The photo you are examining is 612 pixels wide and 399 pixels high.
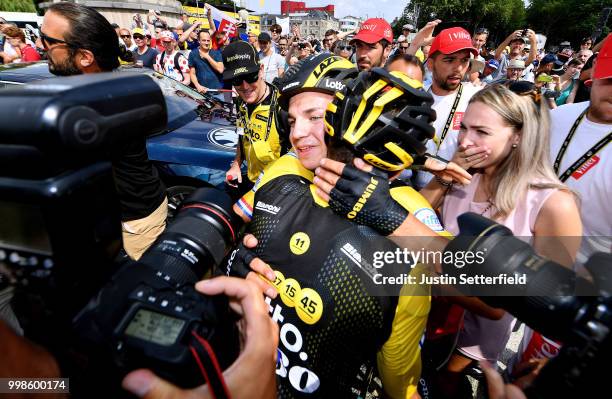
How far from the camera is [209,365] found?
2.50 feet

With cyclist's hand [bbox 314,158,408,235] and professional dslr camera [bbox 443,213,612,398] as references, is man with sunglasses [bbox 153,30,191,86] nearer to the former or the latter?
cyclist's hand [bbox 314,158,408,235]

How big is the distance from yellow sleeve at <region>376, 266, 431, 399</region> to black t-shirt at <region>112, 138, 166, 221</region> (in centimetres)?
179

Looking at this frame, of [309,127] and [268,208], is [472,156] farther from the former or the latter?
[268,208]

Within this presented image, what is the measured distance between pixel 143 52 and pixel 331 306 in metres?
9.98

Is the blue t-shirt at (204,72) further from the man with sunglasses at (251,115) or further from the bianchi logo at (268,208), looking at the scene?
the bianchi logo at (268,208)

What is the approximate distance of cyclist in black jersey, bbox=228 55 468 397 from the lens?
1.26 metres

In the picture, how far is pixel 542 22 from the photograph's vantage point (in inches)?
2263

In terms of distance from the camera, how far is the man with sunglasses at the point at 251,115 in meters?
3.31

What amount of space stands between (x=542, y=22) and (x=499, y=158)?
7615 cm

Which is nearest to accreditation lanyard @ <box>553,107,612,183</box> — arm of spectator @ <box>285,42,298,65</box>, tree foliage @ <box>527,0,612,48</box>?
arm of spectator @ <box>285,42,298,65</box>

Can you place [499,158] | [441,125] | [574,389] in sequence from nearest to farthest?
[574,389] → [499,158] → [441,125]

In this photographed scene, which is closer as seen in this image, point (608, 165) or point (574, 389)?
point (574, 389)

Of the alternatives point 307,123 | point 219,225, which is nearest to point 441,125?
point 307,123

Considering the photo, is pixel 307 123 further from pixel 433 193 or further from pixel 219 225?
pixel 433 193
